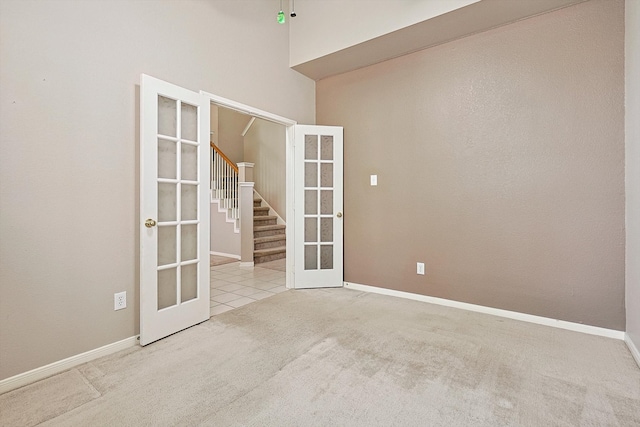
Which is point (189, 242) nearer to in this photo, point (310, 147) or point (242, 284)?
point (242, 284)

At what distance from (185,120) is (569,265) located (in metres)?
3.47

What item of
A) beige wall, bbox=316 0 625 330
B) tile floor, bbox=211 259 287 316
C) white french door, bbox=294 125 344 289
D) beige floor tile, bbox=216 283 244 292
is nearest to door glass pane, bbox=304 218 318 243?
white french door, bbox=294 125 344 289

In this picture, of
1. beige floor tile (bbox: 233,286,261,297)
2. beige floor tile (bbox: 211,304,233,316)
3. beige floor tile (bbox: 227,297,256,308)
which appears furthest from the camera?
beige floor tile (bbox: 233,286,261,297)

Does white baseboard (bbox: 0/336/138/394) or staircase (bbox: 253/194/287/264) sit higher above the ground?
staircase (bbox: 253/194/287/264)

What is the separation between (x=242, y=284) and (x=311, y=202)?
145 centimetres

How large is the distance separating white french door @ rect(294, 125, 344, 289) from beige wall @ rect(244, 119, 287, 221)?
300 cm

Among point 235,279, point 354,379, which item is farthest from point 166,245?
point 235,279

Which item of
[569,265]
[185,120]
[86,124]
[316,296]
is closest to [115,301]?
[86,124]

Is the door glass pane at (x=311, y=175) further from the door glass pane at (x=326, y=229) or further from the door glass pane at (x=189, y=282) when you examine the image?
the door glass pane at (x=189, y=282)

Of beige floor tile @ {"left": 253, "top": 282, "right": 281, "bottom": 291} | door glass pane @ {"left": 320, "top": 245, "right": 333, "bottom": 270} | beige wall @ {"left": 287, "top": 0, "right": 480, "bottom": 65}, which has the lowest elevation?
beige floor tile @ {"left": 253, "top": 282, "right": 281, "bottom": 291}

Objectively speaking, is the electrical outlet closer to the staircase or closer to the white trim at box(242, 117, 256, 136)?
the staircase

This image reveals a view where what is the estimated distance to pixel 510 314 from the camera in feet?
9.38

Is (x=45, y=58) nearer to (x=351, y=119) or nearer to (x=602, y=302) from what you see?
(x=351, y=119)

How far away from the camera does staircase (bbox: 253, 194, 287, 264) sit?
5648mm
